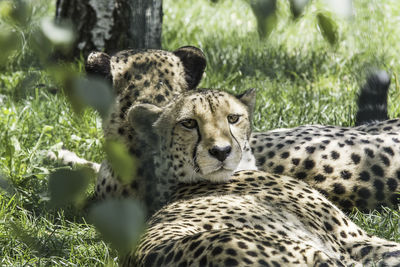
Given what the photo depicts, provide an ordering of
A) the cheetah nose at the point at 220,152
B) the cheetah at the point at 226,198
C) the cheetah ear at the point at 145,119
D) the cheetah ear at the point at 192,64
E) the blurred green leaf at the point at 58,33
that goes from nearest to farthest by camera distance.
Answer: the blurred green leaf at the point at 58,33 → the cheetah at the point at 226,198 → the cheetah nose at the point at 220,152 → the cheetah ear at the point at 145,119 → the cheetah ear at the point at 192,64

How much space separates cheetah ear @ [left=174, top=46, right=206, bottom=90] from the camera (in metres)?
3.53

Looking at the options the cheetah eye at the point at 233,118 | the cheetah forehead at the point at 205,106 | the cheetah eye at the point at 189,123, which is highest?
the cheetah forehead at the point at 205,106

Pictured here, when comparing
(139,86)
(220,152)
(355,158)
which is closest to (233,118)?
(220,152)

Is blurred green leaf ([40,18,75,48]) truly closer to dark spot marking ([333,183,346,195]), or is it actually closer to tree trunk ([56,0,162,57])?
dark spot marking ([333,183,346,195])

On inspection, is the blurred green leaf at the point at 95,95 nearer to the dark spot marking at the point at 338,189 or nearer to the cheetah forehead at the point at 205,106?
the cheetah forehead at the point at 205,106

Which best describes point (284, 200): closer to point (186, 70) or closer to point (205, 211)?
point (205, 211)

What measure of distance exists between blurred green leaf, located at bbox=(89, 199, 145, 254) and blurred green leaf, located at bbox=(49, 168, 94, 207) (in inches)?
2.0

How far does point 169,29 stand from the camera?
584 cm

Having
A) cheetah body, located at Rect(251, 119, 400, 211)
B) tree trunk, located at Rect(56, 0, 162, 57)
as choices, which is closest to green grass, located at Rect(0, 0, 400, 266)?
cheetah body, located at Rect(251, 119, 400, 211)

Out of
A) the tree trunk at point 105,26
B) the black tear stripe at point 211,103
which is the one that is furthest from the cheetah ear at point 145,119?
the tree trunk at point 105,26

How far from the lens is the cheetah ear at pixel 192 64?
3.53 meters

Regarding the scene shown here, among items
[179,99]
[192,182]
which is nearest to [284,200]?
[192,182]

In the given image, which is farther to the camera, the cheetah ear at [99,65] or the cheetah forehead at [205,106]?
the cheetah ear at [99,65]

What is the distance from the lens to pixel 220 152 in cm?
261
